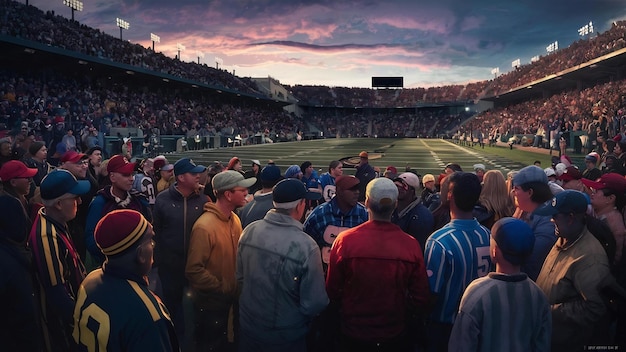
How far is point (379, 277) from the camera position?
296cm

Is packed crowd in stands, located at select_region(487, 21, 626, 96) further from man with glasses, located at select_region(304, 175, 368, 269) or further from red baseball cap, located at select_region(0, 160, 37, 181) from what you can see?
red baseball cap, located at select_region(0, 160, 37, 181)

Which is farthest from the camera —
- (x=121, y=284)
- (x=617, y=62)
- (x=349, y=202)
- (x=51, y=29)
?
(x=617, y=62)

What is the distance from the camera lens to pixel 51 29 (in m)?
34.3

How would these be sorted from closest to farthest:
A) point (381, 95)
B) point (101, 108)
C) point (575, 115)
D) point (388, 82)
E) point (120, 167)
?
point (120, 167) < point (101, 108) < point (575, 115) < point (388, 82) < point (381, 95)

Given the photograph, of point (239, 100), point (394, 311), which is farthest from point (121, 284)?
point (239, 100)

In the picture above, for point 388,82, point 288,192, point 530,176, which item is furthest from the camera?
point 388,82

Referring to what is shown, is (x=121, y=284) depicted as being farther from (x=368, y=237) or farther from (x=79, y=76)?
(x=79, y=76)

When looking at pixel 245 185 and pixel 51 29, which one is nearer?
pixel 245 185

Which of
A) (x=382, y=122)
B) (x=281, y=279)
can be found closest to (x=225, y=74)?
(x=382, y=122)

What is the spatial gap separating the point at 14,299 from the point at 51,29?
39338 mm

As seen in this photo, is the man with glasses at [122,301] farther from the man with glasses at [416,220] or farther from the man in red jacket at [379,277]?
the man with glasses at [416,220]

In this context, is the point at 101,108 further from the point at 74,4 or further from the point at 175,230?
the point at 175,230

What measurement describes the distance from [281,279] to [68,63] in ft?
130

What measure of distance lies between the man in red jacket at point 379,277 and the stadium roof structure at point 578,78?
127 feet
